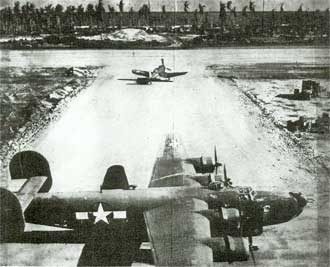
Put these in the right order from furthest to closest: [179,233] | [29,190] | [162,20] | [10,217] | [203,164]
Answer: [203,164] → [162,20] → [29,190] → [10,217] → [179,233]

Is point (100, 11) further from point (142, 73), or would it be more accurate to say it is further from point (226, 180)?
point (226, 180)

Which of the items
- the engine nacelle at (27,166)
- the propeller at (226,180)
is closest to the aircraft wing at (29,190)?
the engine nacelle at (27,166)

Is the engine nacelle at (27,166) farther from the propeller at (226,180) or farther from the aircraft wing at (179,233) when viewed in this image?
the propeller at (226,180)

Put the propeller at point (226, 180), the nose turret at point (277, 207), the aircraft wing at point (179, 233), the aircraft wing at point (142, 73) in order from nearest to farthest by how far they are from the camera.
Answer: the aircraft wing at point (179, 233)
the nose turret at point (277, 207)
the propeller at point (226, 180)
the aircraft wing at point (142, 73)

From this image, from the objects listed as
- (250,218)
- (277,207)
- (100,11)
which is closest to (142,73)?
(100,11)

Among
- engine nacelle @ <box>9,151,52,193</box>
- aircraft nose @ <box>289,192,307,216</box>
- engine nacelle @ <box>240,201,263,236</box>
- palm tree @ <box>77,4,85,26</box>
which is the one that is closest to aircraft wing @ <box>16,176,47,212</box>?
engine nacelle @ <box>9,151,52,193</box>

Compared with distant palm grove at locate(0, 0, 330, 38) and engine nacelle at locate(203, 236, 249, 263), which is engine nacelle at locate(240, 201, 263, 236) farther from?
distant palm grove at locate(0, 0, 330, 38)
